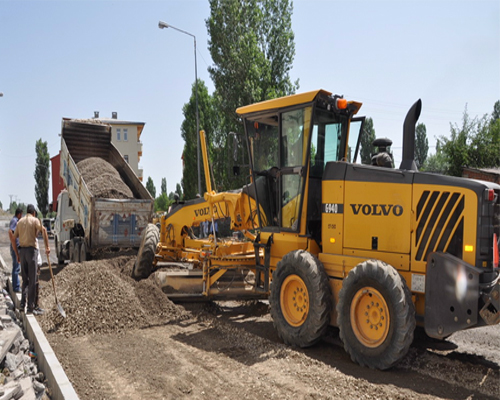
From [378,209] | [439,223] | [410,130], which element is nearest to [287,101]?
[410,130]

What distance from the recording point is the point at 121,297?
24.3 ft

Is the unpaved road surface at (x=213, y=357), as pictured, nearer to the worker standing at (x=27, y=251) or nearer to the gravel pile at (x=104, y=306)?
the gravel pile at (x=104, y=306)

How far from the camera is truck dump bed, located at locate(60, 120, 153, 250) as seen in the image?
11.4 meters

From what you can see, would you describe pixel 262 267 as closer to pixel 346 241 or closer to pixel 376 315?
pixel 346 241

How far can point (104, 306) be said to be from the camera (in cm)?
716

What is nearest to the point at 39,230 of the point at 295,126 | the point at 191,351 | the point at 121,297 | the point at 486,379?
the point at 121,297

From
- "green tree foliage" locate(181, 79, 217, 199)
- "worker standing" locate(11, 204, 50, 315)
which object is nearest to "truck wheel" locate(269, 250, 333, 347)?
"worker standing" locate(11, 204, 50, 315)

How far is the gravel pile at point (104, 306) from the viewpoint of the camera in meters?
6.82

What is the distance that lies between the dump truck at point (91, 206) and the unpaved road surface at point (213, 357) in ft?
11.4

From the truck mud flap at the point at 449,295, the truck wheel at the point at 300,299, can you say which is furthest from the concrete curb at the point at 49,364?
the truck mud flap at the point at 449,295

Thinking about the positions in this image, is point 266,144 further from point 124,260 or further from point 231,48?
point 231,48

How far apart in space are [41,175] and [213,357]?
57.6 meters

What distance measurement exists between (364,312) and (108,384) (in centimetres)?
284

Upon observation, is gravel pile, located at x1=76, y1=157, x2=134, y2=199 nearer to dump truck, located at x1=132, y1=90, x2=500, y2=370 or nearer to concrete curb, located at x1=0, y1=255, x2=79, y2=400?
dump truck, located at x1=132, y1=90, x2=500, y2=370
